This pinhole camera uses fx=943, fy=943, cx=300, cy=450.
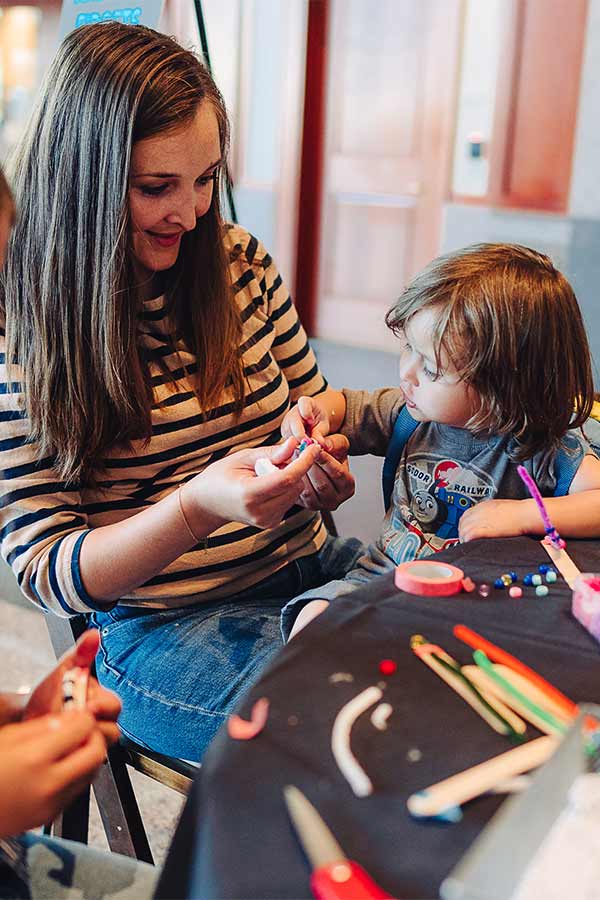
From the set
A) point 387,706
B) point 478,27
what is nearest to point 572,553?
point 387,706

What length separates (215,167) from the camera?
4.19 feet

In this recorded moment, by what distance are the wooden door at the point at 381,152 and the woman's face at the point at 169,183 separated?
3.57m

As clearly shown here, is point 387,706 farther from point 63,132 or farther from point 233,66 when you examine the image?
point 233,66

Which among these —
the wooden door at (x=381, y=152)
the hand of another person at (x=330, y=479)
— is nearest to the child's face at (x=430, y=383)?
the hand of another person at (x=330, y=479)

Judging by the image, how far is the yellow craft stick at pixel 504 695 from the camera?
70cm

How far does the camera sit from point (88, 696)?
82cm

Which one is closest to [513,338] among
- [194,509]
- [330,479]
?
[330,479]

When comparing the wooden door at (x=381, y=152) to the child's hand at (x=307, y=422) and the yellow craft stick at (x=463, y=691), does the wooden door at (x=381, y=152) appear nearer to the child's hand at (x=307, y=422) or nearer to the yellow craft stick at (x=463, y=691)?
the child's hand at (x=307, y=422)

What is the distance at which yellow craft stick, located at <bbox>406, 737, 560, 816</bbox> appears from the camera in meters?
0.61

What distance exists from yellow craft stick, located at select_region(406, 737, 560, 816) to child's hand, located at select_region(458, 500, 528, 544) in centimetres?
41

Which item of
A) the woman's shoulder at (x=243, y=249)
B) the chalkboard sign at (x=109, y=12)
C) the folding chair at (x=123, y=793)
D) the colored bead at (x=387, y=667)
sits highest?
the chalkboard sign at (x=109, y=12)

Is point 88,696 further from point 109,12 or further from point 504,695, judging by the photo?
point 109,12

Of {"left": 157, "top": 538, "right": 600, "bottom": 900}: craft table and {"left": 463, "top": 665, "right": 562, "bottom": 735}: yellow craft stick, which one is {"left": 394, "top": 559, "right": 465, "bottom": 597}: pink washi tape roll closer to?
{"left": 157, "top": 538, "right": 600, "bottom": 900}: craft table

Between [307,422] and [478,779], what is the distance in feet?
2.38
